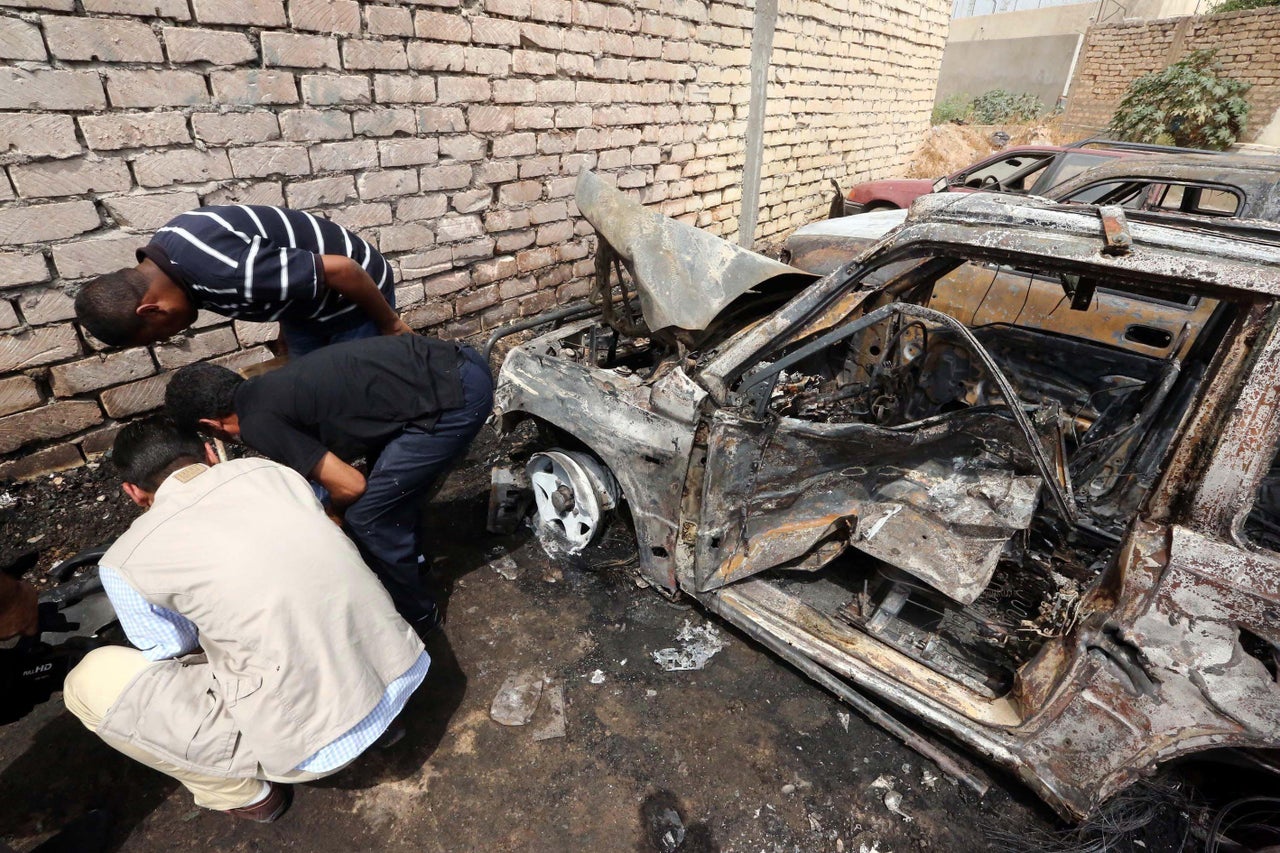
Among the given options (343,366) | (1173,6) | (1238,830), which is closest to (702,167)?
(343,366)

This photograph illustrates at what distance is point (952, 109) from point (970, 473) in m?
21.4

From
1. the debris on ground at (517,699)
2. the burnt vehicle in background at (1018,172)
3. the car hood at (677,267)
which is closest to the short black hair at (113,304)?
the car hood at (677,267)

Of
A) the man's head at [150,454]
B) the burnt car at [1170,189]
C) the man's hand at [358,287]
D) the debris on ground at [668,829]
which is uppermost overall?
the burnt car at [1170,189]

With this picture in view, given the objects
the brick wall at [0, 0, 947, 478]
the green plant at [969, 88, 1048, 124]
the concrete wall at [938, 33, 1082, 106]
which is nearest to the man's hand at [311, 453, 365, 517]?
the brick wall at [0, 0, 947, 478]

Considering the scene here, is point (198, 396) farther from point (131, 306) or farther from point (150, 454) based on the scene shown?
point (131, 306)

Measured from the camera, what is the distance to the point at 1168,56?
46.8 ft

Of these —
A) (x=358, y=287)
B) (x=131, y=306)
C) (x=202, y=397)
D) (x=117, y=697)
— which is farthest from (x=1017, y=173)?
(x=117, y=697)

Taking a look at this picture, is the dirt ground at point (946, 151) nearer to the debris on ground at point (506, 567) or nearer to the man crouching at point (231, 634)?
the debris on ground at point (506, 567)

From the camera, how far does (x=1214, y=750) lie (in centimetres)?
166

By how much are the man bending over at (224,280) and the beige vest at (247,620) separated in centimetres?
95

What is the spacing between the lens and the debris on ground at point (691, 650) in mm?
2531

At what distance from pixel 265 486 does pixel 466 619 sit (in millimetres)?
1245

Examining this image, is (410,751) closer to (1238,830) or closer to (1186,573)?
(1186,573)

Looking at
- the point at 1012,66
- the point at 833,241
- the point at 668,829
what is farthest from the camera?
the point at 1012,66
